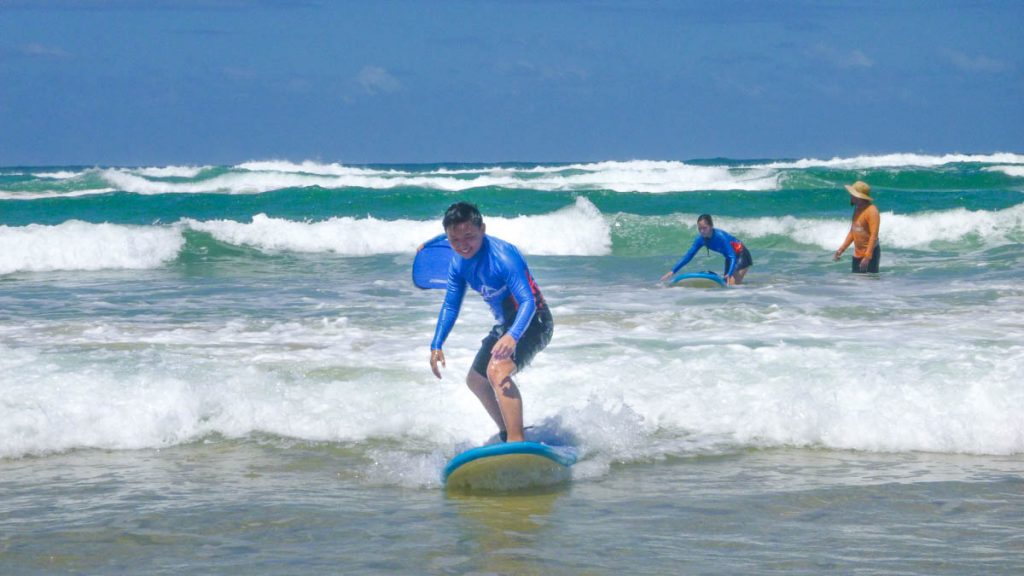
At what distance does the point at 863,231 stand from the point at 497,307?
9.29 metres

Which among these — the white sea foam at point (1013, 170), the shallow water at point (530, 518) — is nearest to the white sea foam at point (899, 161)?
the white sea foam at point (1013, 170)

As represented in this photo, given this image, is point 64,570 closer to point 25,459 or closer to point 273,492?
point 273,492

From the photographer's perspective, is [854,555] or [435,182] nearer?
[854,555]

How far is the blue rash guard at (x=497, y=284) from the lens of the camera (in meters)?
5.72

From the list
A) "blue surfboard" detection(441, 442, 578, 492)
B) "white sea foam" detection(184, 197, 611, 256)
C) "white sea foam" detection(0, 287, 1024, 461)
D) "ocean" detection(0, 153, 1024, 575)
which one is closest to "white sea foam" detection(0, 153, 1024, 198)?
"white sea foam" detection(184, 197, 611, 256)

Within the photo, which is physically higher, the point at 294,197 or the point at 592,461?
the point at 294,197

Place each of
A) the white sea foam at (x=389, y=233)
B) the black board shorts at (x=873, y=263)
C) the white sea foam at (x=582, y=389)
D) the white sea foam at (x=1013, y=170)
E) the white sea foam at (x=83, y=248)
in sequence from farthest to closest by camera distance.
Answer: the white sea foam at (x=1013, y=170) < the white sea foam at (x=389, y=233) < the white sea foam at (x=83, y=248) < the black board shorts at (x=873, y=263) < the white sea foam at (x=582, y=389)

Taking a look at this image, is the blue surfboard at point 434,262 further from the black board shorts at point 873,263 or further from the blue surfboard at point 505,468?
the black board shorts at point 873,263

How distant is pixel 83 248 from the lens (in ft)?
64.6

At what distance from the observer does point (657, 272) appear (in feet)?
57.4

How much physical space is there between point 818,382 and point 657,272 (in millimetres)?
9661

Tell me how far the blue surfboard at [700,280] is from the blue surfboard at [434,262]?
7.19 meters

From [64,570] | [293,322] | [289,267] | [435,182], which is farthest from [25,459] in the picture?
[435,182]

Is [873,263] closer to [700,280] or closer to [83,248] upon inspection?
[700,280]
